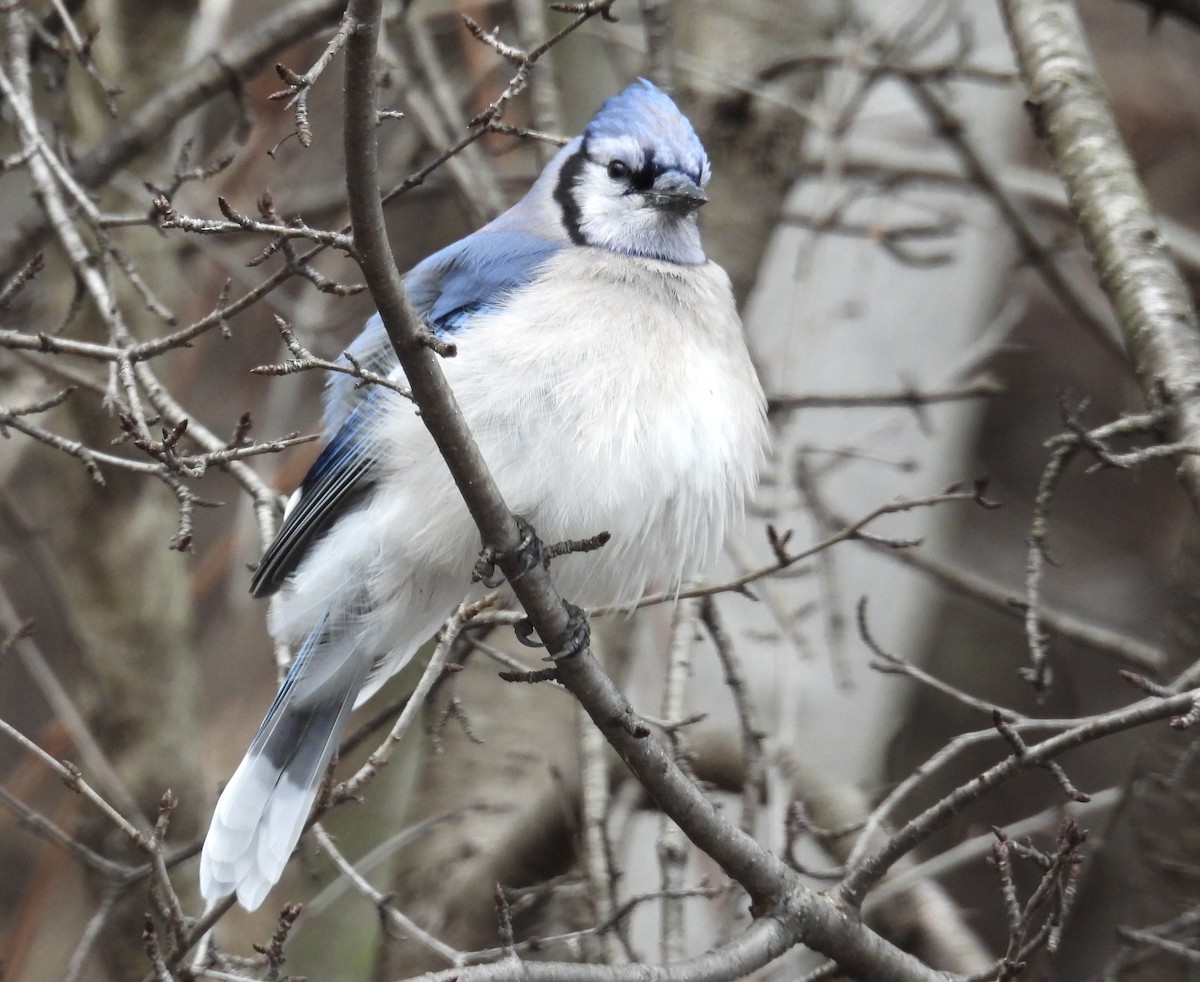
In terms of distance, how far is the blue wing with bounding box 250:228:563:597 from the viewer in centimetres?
264

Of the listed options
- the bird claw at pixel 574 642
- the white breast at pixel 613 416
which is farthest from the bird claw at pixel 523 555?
the white breast at pixel 613 416

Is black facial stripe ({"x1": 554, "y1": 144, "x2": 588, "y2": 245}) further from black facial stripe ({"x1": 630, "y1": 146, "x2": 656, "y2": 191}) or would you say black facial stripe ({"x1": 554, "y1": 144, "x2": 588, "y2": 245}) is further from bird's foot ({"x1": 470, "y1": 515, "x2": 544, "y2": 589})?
bird's foot ({"x1": 470, "y1": 515, "x2": 544, "y2": 589})

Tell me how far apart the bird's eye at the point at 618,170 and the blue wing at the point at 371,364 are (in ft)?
0.68

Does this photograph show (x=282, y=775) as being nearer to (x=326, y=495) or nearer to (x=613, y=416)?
(x=326, y=495)

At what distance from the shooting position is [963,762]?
20.2 ft

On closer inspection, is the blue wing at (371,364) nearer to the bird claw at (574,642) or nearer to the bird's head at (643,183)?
the bird's head at (643,183)

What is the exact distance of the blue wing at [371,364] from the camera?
8.68 ft

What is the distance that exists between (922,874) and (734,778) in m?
0.61

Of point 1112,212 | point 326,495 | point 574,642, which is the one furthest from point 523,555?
point 1112,212

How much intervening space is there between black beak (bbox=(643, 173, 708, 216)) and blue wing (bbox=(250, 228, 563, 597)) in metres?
0.22

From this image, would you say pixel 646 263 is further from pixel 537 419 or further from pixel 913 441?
pixel 913 441

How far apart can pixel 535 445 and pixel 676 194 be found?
703 mm

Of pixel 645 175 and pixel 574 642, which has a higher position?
pixel 645 175

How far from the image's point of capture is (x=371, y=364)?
2.84 metres
